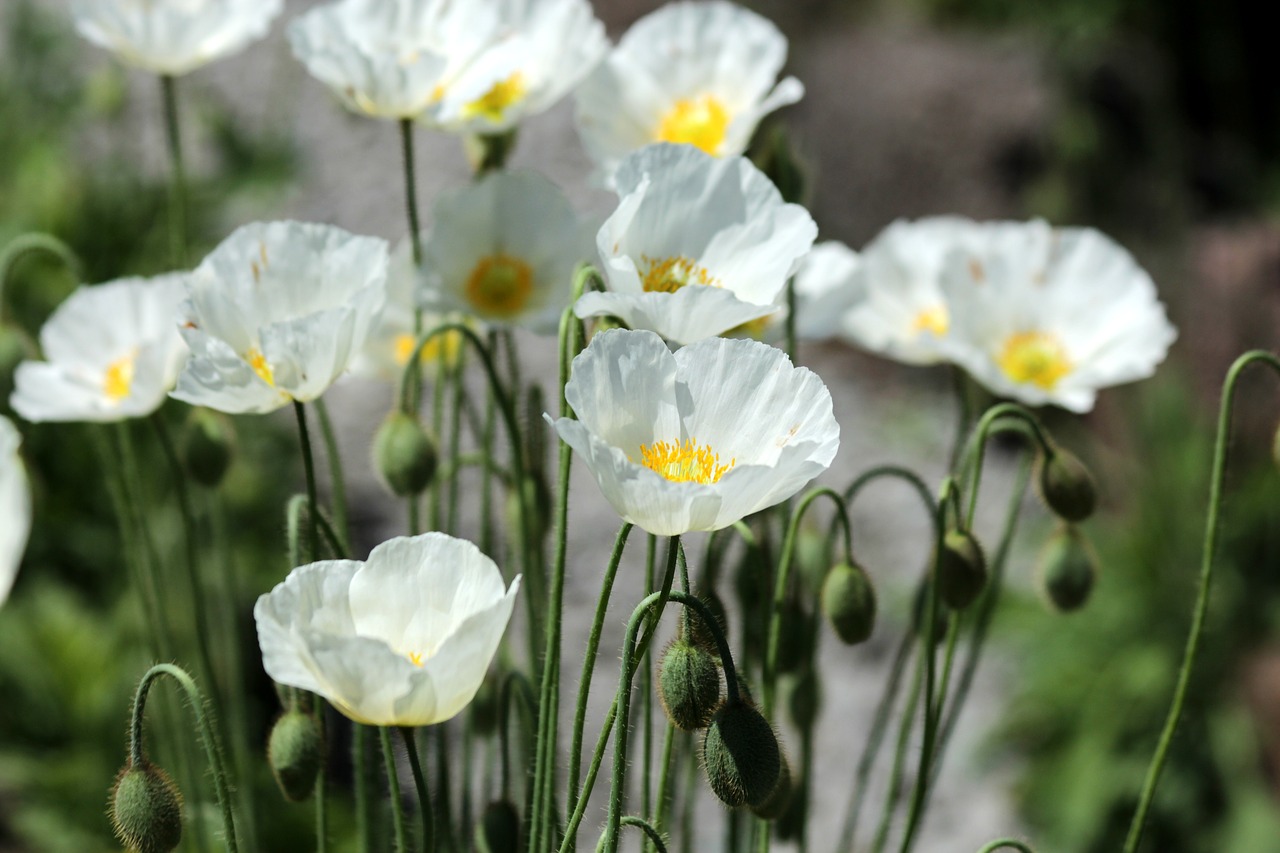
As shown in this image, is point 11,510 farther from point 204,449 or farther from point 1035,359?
point 1035,359

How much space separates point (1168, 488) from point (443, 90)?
2697mm

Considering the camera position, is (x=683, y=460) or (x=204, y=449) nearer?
(x=683, y=460)

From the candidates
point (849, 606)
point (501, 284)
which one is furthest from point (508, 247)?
point (849, 606)

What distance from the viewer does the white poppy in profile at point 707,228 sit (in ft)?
3.74

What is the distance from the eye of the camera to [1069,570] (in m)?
1.44

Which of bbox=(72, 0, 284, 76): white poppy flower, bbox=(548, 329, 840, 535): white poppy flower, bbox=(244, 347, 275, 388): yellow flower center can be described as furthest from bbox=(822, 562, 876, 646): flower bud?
bbox=(72, 0, 284, 76): white poppy flower

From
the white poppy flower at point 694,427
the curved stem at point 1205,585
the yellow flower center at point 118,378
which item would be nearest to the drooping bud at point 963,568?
the curved stem at point 1205,585

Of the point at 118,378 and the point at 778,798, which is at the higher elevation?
the point at 118,378

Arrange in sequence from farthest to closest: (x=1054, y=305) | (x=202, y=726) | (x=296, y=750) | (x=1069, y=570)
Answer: (x=1054, y=305) → (x=1069, y=570) → (x=296, y=750) → (x=202, y=726)

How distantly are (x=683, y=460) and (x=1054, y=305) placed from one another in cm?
82

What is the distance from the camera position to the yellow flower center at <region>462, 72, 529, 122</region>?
1415mm

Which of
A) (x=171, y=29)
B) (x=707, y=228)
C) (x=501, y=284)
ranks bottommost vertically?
(x=501, y=284)

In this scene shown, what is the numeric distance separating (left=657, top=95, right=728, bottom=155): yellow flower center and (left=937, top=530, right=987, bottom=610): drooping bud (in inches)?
22.0

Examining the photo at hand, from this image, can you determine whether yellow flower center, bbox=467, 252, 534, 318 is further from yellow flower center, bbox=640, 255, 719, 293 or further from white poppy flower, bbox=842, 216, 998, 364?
white poppy flower, bbox=842, 216, 998, 364
